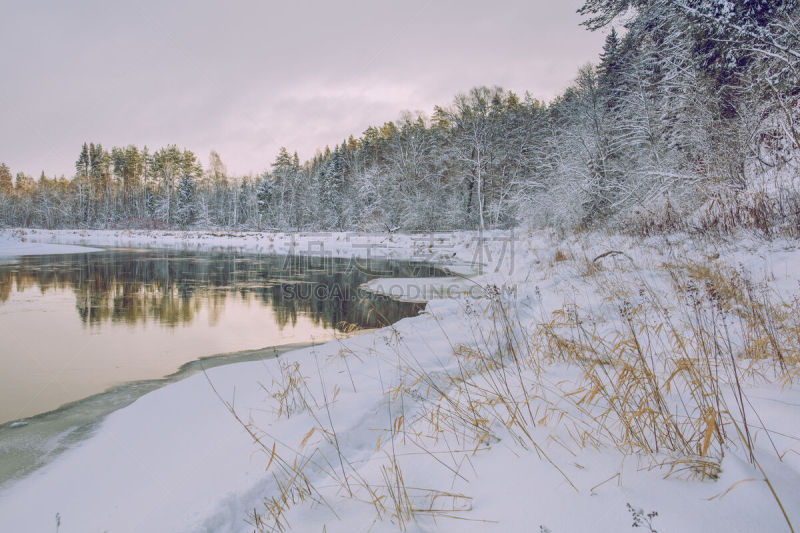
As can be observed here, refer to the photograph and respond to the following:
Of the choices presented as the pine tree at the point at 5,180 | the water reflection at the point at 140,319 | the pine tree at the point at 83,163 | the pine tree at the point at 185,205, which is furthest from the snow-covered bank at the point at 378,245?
the pine tree at the point at 5,180

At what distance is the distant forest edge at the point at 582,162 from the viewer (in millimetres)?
6426

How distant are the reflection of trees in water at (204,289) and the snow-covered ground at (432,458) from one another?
326cm

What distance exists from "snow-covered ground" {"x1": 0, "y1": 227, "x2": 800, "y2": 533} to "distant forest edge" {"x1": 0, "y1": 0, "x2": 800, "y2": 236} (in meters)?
2.09

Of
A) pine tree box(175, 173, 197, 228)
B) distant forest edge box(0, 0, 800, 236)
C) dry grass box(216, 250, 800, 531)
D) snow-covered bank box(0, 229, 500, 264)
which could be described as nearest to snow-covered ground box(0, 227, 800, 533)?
dry grass box(216, 250, 800, 531)

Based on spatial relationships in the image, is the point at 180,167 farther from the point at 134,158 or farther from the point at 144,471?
the point at 144,471

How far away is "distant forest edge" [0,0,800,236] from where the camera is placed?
643 centimetres

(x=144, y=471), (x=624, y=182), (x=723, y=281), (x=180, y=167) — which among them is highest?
(x=180, y=167)

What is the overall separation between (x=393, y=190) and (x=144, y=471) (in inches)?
1027

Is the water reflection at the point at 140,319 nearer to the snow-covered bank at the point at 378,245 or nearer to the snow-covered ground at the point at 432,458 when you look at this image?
the snow-covered ground at the point at 432,458

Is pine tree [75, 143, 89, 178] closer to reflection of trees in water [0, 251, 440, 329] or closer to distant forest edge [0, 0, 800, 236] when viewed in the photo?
distant forest edge [0, 0, 800, 236]

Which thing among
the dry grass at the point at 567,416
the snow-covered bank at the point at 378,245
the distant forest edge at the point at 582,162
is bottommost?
the dry grass at the point at 567,416

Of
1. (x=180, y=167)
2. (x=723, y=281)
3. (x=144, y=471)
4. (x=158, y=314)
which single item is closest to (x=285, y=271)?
(x=158, y=314)

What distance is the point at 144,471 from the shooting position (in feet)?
6.99

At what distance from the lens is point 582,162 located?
604 inches
